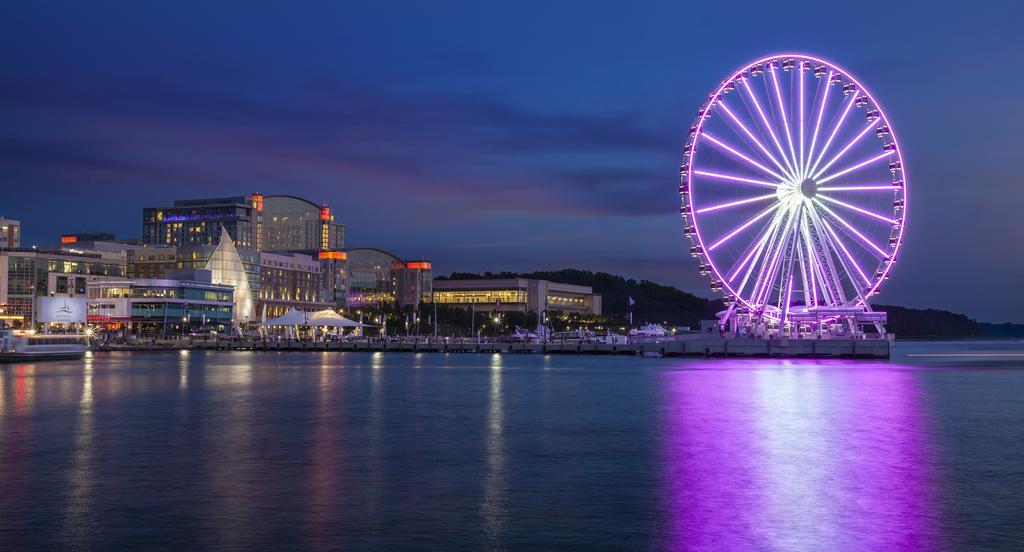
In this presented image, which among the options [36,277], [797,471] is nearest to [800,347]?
[797,471]

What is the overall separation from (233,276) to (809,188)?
119 m

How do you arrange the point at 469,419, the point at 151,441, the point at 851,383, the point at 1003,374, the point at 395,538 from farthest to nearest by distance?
the point at 1003,374, the point at 851,383, the point at 469,419, the point at 151,441, the point at 395,538

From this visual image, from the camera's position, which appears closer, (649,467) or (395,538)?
(395,538)

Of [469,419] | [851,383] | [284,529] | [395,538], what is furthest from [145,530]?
[851,383]

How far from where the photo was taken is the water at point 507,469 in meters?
22.3

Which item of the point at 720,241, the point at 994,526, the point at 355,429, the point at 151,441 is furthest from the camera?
the point at 720,241

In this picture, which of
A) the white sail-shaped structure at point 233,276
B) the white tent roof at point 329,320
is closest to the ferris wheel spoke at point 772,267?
the white tent roof at point 329,320

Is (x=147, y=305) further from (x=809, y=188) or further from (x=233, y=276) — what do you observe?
(x=809, y=188)

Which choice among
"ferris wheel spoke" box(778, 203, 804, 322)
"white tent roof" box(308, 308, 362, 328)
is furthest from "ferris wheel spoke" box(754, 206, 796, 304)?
"white tent roof" box(308, 308, 362, 328)

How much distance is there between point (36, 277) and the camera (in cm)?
16338

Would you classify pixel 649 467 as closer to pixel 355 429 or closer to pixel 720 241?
pixel 355 429

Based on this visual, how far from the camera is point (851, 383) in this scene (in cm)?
6994

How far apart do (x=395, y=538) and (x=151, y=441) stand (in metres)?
18.8

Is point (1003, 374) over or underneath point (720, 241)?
underneath
